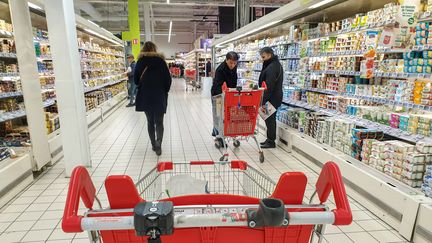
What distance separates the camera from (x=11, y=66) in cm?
421

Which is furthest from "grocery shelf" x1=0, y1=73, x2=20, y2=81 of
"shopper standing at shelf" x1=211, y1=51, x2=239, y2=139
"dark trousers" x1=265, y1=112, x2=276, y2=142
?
"dark trousers" x1=265, y1=112, x2=276, y2=142

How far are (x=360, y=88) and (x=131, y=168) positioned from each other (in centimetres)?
352

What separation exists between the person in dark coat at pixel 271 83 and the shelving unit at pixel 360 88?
0.80 ft

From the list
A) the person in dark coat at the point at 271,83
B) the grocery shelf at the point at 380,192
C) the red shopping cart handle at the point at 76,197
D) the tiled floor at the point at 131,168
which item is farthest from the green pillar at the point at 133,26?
the red shopping cart handle at the point at 76,197

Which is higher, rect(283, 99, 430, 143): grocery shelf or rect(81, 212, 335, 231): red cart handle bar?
rect(81, 212, 335, 231): red cart handle bar

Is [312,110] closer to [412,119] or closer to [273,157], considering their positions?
[273,157]

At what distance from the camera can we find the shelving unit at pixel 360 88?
297 cm

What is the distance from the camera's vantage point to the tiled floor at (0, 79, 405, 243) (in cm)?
282

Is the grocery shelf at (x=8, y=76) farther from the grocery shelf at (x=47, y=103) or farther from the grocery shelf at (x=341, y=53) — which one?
the grocery shelf at (x=341, y=53)

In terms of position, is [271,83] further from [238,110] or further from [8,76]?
[8,76]

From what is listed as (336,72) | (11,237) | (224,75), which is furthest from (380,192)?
(11,237)

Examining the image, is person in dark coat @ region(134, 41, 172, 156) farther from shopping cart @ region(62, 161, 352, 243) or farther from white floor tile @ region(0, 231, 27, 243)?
shopping cart @ region(62, 161, 352, 243)

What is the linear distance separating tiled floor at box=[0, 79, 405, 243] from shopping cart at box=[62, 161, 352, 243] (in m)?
1.90

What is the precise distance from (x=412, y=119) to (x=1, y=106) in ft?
17.0
